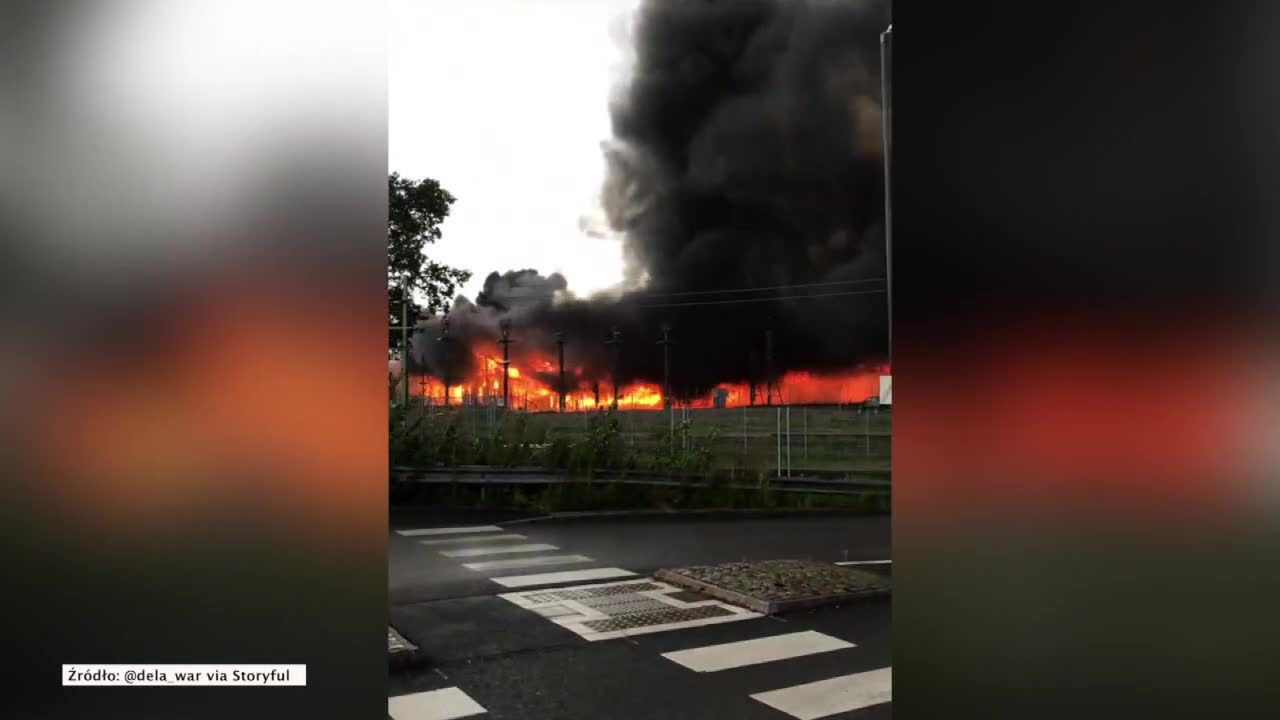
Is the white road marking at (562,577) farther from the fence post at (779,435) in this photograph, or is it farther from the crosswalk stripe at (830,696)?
the fence post at (779,435)

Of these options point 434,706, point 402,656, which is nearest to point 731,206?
point 402,656

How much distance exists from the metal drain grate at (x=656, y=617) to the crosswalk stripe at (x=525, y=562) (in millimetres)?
2192

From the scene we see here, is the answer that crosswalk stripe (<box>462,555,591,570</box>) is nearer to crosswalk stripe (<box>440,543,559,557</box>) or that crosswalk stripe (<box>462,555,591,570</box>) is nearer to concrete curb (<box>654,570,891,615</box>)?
crosswalk stripe (<box>440,543,559,557</box>)

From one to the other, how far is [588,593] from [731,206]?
10829mm

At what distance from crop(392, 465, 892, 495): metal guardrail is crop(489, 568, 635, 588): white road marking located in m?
4.91

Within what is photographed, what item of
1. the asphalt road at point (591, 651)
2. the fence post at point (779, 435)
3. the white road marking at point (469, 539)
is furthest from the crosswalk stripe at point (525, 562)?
the fence post at point (779, 435)

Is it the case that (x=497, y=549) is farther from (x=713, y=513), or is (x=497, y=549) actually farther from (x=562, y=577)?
(x=713, y=513)

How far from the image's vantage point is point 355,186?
2.88 metres

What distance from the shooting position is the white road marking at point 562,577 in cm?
780

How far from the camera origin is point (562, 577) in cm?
805

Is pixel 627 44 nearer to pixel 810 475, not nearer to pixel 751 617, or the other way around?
pixel 810 475

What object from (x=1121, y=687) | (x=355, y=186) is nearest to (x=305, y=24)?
(x=355, y=186)

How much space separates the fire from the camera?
15609mm

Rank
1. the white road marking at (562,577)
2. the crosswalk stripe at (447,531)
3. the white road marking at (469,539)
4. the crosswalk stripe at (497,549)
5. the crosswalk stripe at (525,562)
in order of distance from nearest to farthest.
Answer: the white road marking at (562,577)
the crosswalk stripe at (525,562)
the crosswalk stripe at (497,549)
the white road marking at (469,539)
the crosswalk stripe at (447,531)
